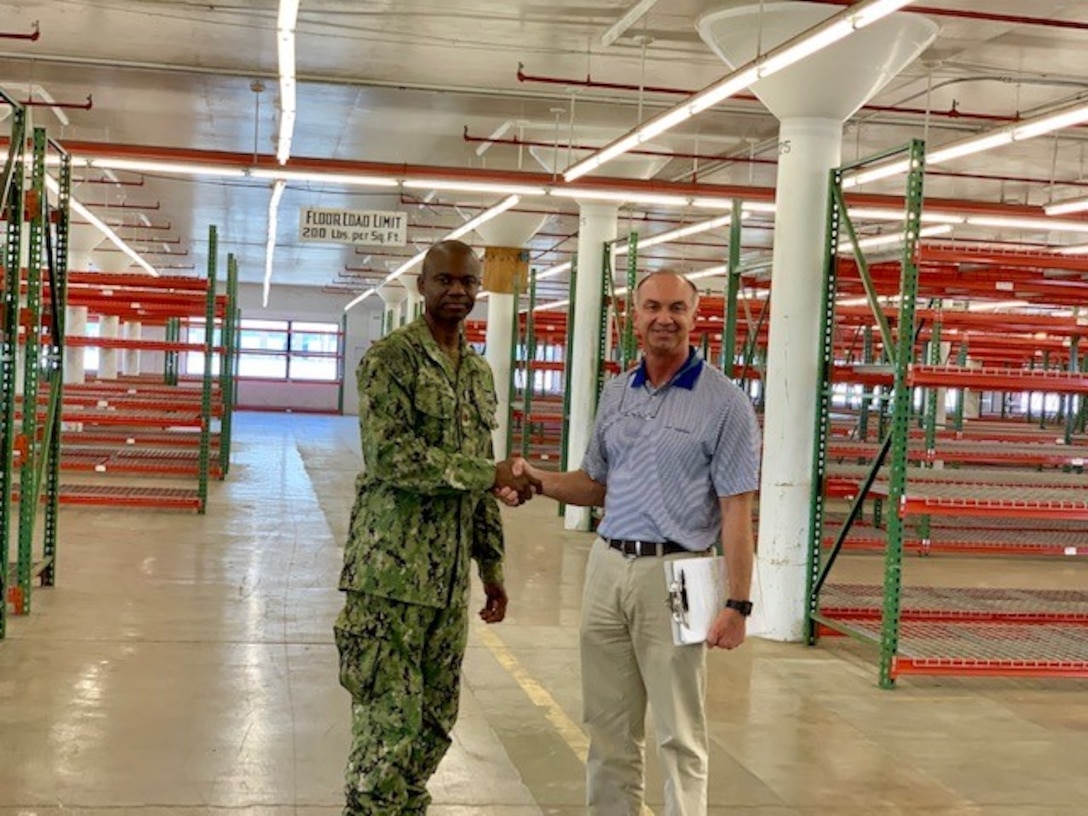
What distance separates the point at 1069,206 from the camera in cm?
1219

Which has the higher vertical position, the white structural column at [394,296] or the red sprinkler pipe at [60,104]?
the red sprinkler pipe at [60,104]

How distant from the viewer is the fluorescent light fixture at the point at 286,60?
25.3 ft

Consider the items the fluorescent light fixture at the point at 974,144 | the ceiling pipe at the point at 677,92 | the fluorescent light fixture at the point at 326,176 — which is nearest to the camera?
the fluorescent light fixture at the point at 974,144

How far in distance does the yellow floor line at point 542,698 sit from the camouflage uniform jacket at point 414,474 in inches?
58.0

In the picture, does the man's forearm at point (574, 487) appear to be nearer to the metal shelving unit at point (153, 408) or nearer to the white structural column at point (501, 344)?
the metal shelving unit at point (153, 408)

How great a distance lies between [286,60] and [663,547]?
20.8ft

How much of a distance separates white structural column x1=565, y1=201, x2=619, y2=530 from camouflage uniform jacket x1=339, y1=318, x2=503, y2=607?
9874 mm

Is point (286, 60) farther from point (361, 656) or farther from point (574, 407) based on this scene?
point (361, 656)

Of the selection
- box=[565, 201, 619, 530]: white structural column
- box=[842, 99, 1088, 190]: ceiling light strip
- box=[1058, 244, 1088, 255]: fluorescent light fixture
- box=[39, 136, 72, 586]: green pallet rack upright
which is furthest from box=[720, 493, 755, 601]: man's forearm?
box=[1058, 244, 1088, 255]: fluorescent light fixture

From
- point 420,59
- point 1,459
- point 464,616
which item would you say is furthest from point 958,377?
point 420,59

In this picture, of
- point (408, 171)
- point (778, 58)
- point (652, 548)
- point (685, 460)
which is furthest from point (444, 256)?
point (408, 171)

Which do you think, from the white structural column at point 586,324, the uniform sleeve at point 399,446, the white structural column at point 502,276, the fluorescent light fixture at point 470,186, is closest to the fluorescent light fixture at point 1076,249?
the white structural column at point 586,324

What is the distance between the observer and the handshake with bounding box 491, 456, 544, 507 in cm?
386

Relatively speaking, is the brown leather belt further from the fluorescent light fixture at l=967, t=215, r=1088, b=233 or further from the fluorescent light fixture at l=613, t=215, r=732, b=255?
the fluorescent light fixture at l=613, t=215, r=732, b=255
